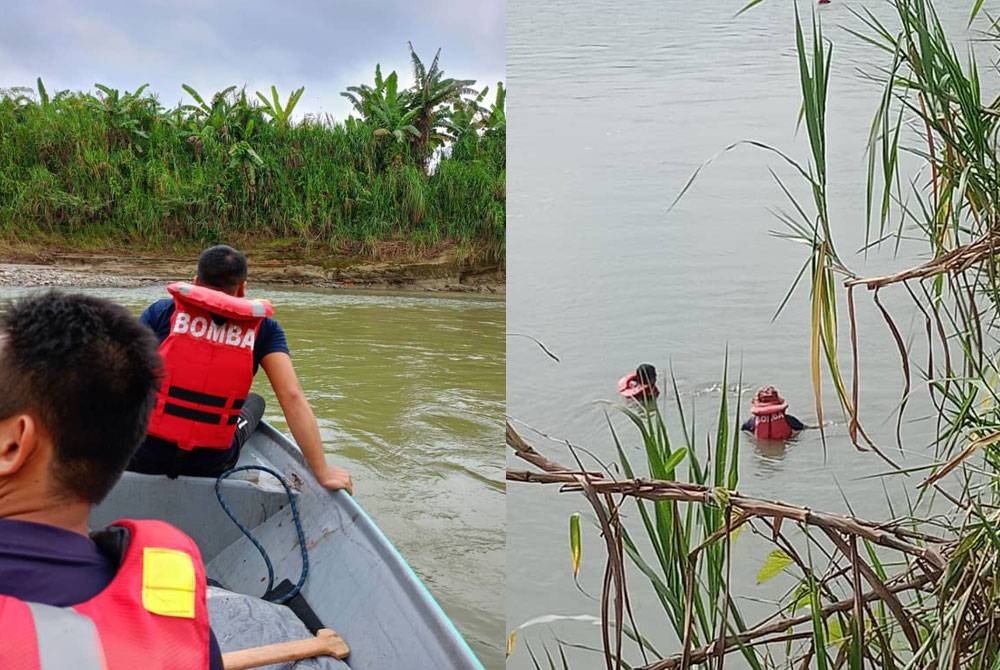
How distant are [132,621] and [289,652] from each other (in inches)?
32.2

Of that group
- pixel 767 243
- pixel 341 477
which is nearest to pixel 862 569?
pixel 341 477

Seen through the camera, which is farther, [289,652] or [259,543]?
[259,543]

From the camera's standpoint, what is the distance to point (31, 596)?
0.66 meters

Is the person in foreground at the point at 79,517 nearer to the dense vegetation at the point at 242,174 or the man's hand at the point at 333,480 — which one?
the man's hand at the point at 333,480

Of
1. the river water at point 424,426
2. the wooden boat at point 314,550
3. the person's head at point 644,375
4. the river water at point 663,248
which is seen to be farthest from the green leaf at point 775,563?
the river water at point 663,248

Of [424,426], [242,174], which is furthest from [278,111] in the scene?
[424,426]

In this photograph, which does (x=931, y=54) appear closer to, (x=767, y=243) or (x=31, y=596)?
(x=31, y=596)

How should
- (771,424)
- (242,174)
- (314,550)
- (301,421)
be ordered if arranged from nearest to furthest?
1. (314,550)
2. (301,421)
3. (771,424)
4. (242,174)

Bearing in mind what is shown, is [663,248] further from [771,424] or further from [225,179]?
[225,179]

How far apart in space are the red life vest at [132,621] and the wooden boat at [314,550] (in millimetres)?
665

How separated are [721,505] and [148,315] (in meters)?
1.73

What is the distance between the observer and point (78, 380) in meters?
0.72

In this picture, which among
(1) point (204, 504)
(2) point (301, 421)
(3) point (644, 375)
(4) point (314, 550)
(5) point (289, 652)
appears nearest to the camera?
(3) point (644, 375)

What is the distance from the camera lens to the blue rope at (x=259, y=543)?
6.08 ft
